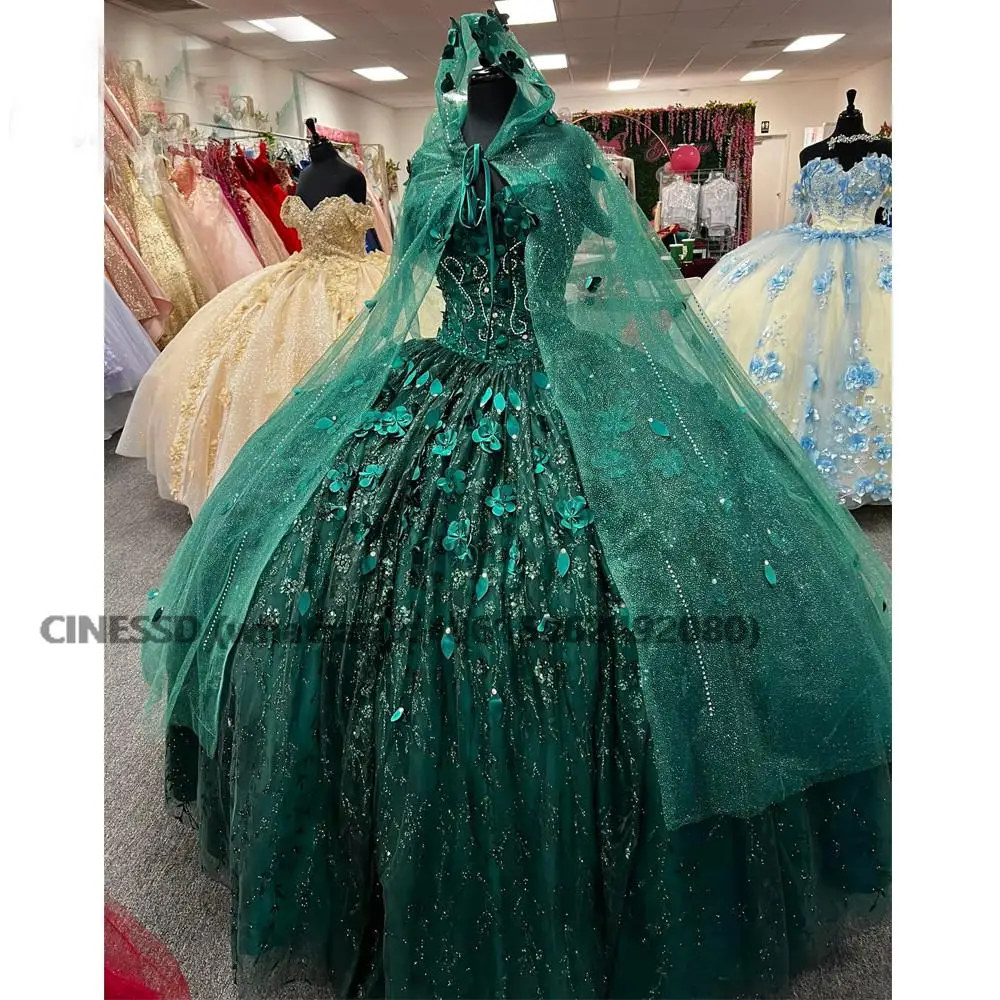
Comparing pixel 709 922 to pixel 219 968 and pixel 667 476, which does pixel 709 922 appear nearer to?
pixel 667 476

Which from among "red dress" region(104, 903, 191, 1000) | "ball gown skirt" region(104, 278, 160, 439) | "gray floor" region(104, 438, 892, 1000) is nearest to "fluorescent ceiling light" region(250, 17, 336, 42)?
"ball gown skirt" region(104, 278, 160, 439)

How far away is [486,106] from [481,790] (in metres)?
0.88

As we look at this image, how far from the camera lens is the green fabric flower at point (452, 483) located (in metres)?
1.02

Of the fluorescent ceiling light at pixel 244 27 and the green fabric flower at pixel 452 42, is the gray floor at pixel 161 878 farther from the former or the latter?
the fluorescent ceiling light at pixel 244 27

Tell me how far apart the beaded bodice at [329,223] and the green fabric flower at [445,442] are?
153 cm

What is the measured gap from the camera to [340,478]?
1071 millimetres

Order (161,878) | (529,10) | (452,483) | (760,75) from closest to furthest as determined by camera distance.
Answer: (452,483) < (161,878) < (529,10) < (760,75)

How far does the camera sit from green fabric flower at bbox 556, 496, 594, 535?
0.97 meters

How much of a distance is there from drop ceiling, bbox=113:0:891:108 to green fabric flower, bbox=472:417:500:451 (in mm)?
1420

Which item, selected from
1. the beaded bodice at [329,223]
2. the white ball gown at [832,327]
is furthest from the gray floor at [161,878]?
the white ball gown at [832,327]

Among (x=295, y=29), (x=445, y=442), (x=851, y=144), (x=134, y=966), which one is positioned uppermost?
(x=295, y=29)

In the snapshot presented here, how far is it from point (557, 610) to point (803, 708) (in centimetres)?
30

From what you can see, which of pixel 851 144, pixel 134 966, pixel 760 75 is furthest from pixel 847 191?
pixel 134 966

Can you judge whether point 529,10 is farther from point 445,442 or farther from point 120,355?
point 120,355
